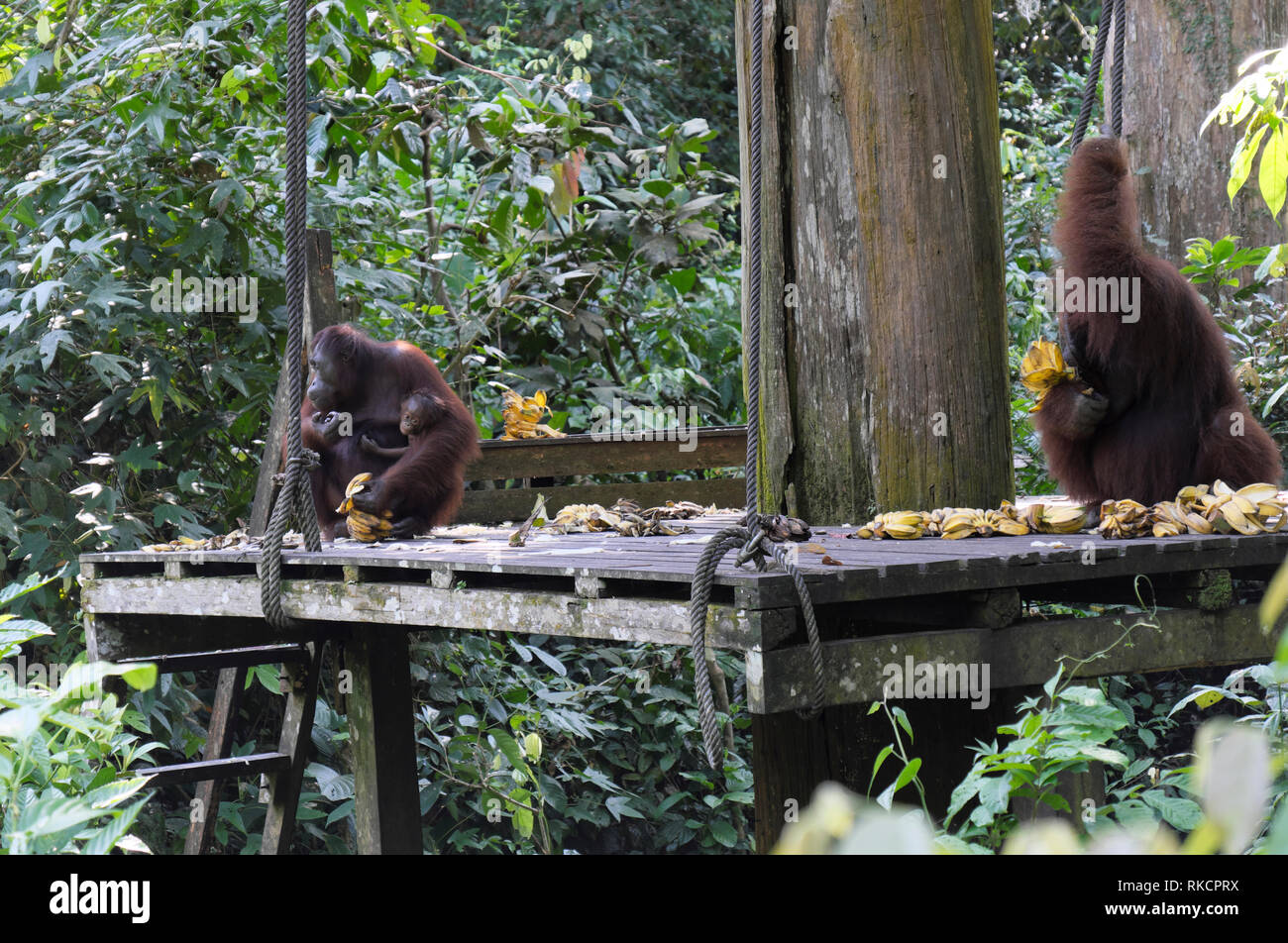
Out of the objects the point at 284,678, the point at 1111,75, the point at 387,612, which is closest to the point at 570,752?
the point at 284,678

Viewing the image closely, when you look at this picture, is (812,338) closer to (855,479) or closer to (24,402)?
(855,479)

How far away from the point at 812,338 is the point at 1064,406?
2.22 ft

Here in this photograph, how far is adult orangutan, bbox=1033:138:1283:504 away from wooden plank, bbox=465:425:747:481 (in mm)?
2287

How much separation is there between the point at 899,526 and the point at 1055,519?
409mm

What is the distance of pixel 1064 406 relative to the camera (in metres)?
3.16

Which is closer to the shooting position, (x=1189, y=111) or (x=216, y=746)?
(x=216, y=746)

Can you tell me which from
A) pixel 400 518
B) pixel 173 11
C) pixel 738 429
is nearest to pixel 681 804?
pixel 738 429

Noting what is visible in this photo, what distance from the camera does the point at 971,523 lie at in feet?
9.66

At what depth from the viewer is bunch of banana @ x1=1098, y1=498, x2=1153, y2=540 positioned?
278 centimetres

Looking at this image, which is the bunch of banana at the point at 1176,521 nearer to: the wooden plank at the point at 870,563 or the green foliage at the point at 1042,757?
the wooden plank at the point at 870,563


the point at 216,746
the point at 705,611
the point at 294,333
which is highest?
the point at 294,333

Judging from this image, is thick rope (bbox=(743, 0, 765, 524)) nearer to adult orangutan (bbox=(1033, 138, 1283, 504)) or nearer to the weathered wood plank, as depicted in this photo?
the weathered wood plank

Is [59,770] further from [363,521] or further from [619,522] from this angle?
[619,522]

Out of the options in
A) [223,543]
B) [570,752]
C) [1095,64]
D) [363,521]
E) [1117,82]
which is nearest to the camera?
[1117,82]
